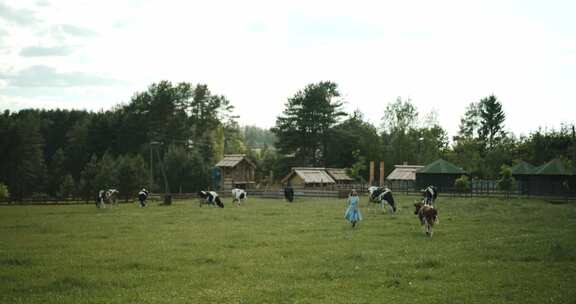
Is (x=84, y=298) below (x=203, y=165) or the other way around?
below

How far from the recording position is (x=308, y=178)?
67188 mm

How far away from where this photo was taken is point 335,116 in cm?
8425

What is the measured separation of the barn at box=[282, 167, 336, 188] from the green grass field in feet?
129

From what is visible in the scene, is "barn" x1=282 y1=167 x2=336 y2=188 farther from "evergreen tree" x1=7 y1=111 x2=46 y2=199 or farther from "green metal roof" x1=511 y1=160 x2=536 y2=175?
"evergreen tree" x1=7 y1=111 x2=46 y2=199

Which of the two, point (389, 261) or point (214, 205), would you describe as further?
point (214, 205)

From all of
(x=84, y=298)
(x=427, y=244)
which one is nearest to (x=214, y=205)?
(x=427, y=244)

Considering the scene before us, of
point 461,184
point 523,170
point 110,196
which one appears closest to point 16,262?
point 110,196

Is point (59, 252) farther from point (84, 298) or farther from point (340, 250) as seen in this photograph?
point (340, 250)

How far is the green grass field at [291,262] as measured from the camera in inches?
495

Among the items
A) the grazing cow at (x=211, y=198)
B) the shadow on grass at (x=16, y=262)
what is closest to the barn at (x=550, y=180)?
the grazing cow at (x=211, y=198)

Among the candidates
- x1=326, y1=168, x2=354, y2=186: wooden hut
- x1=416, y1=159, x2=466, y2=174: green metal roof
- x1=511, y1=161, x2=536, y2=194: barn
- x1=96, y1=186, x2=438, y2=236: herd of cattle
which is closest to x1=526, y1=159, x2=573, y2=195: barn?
x1=511, y1=161, x2=536, y2=194: barn

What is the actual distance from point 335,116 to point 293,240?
2530 inches

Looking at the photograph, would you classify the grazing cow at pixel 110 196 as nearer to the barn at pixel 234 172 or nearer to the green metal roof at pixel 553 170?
the barn at pixel 234 172

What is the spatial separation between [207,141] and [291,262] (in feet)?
232
